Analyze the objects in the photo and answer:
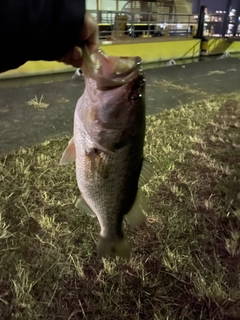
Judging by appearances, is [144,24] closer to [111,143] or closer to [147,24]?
[147,24]

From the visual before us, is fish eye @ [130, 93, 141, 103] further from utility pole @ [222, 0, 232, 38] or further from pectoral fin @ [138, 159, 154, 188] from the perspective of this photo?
utility pole @ [222, 0, 232, 38]

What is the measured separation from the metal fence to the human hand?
5577mm

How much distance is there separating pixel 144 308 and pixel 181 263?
28cm

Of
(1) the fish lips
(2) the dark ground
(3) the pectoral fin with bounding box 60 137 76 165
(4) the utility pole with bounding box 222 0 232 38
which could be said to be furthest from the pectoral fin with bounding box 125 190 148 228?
(4) the utility pole with bounding box 222 0 232 38

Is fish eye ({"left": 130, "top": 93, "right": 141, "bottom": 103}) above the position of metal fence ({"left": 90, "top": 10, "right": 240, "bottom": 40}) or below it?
above

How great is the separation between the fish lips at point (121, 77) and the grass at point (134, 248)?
92cm

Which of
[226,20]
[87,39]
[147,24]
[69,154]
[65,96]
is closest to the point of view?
[87,39]

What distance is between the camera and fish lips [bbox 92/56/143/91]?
0.83 meters

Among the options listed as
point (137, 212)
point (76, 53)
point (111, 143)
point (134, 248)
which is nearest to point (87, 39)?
point (76, 53)

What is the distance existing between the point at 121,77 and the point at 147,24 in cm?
833

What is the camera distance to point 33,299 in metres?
1.43

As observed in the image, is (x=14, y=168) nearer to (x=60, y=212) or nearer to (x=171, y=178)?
(x=60, y=212)

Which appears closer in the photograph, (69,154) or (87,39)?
(87,39)

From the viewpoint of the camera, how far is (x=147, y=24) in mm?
8602
